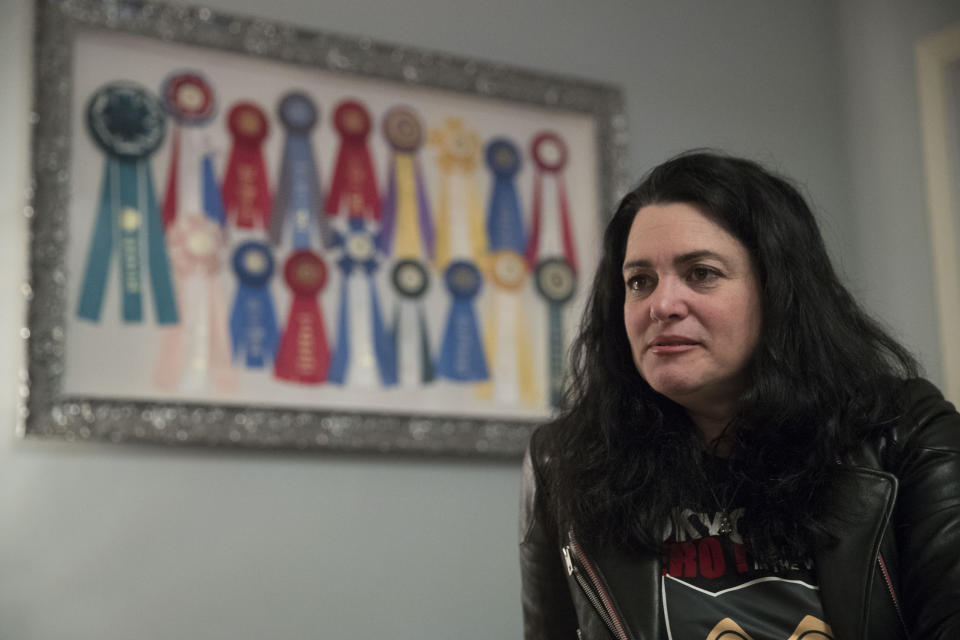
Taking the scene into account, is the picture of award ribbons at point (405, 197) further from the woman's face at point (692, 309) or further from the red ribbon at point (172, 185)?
the woman's face at point (692, 309)

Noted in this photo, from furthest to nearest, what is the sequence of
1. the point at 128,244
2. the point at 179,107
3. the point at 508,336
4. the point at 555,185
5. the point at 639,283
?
the point at 555,185
the point at 508,336
the point at 179,107
the point at 128,244
the point at 639,283

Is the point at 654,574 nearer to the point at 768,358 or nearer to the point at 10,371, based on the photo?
the point at 768,358

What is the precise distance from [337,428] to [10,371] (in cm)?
66

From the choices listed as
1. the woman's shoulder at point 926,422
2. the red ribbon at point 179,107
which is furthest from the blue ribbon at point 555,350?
the woman's shoulder at point 926,422

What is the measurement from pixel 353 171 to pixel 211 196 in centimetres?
33

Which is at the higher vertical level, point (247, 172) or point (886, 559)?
point (247, 172)

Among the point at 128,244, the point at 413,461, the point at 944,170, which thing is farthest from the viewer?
the point at 944,170

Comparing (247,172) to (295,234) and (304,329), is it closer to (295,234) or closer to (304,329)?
(295,234)

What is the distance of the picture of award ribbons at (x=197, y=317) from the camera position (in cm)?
222

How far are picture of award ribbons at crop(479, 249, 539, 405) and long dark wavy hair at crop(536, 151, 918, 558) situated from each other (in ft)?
2.71

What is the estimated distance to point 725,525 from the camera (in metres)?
1.47

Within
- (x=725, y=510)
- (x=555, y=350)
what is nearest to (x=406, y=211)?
(x=555, y=350)

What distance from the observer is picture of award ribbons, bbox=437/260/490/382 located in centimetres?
248

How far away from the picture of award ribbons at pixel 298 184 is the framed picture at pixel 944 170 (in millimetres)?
1618
